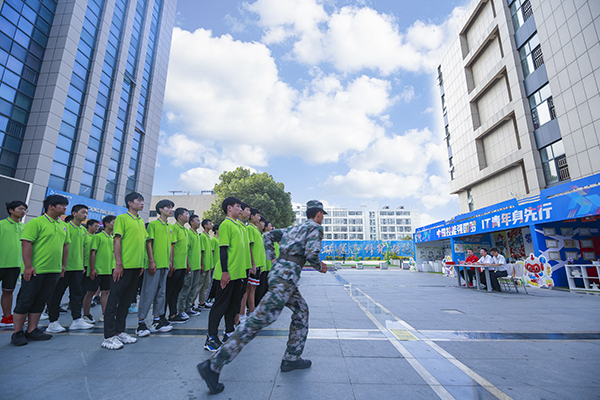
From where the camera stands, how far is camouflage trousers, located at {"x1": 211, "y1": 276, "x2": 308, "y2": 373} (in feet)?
7.39

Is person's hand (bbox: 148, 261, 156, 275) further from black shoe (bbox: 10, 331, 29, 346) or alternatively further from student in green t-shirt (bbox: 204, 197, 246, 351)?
black shoe (bbox: 10, 331, 29, 346)

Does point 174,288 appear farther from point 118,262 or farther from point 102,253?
point 102,253

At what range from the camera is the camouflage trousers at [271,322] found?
7.39 feet

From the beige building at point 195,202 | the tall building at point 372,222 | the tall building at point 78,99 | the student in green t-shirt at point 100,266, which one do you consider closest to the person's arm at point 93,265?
the student in green t-shirt at point 100,266

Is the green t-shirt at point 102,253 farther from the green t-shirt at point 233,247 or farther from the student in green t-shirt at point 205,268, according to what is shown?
the green t-shirt at point 233,247

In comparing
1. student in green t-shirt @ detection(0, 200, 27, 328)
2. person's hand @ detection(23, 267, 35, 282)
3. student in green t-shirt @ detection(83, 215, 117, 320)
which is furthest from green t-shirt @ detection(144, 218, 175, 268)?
student in green t-shirt @ detection(0, 200, 27, 328)

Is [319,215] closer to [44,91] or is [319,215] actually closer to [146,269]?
[146,269]

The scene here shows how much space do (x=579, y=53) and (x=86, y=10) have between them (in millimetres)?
29233

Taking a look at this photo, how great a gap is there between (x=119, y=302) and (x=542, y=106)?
824 inches

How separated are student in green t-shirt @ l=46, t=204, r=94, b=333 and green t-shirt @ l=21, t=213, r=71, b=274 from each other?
52 centimetres

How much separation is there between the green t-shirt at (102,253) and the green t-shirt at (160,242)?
122 centimetres

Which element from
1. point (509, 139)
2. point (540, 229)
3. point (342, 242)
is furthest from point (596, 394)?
point (342, 242)

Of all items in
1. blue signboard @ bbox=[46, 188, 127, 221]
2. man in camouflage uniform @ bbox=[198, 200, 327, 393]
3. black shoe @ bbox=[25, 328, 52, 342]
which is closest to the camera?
man in camouflage uniform @ bbox=[198, 200, 327, 393]

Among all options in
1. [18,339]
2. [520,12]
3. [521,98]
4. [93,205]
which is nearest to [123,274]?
[18,339]
